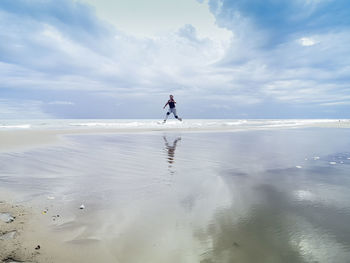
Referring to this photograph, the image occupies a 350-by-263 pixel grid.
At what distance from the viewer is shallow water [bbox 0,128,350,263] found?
116 inches

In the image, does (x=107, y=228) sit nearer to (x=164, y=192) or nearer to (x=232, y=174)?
(x=164, y=192)

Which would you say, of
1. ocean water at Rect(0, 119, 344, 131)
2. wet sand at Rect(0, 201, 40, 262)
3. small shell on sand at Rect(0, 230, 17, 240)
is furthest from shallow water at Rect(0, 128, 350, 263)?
ocean water at Rect(0, 119, 344, 131)

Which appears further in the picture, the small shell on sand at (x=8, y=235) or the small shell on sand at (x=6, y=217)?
the small shell on sand at (x=6, y=217)

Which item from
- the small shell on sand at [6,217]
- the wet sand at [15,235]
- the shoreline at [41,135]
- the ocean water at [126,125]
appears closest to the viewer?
the wet sand at [15,235]

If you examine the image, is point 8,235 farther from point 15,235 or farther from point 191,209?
point 191,209

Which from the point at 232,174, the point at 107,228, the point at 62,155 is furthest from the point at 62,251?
the point at 62,155

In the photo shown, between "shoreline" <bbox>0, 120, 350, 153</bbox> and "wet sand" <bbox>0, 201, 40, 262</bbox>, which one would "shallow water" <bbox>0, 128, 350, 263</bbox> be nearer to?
"wet sand" <bbox>0, 201, 40, 262</bbox>

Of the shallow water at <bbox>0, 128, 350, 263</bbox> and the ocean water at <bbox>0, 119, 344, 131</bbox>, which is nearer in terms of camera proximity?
the shallow water at <bbox>0, 128, 350, 263</bbox>

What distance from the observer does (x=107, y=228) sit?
351 centimetres

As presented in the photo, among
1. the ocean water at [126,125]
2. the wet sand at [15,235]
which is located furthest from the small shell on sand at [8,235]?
the ocean water at [126,125]

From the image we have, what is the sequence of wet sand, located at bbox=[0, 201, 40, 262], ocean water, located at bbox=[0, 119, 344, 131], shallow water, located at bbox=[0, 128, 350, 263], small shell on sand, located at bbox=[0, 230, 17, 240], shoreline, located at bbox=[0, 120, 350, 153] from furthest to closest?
1. ocean water, located at bbox=[0, 119, 344, 131]
2. shoreline, located at bbox=[0, 120, 350, 153]
3. small shell on sand, located at bbox=[0, 230, 17, 240]
4. shallow water, located at bbox=[0, 128, 350, 263]
5. wet sand, located at bbox=[0, 201, 40, 262]

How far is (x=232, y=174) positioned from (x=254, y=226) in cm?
332

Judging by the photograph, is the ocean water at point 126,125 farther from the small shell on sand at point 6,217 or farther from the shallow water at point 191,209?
the small shell on sand at point 6,217

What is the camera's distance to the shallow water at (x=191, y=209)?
2.94 metres
